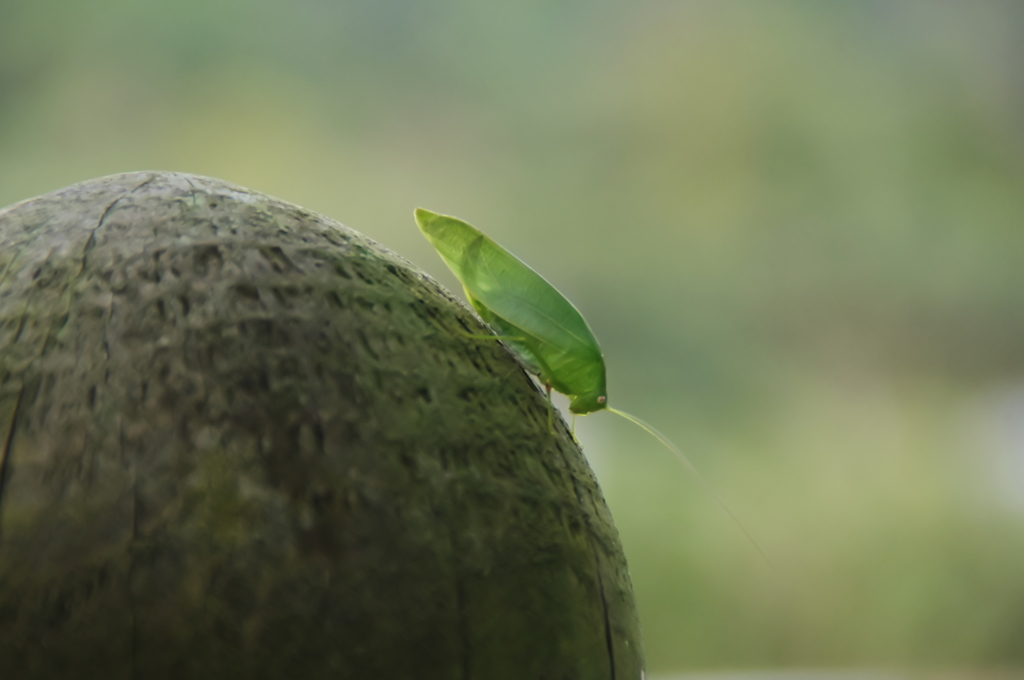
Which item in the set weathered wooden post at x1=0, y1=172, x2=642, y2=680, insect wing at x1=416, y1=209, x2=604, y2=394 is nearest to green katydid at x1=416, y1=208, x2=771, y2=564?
insect wing at x1=416, y1=209, x2=604, y2=394

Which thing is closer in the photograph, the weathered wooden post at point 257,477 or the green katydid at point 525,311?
the weathered wooden post at point 257,477

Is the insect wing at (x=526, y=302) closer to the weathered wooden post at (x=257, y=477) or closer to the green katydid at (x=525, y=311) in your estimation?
the green katydid at (x=525, y=311)

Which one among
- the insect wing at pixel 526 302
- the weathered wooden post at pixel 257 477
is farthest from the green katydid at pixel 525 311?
the weathered wooden post at pixel 257 477

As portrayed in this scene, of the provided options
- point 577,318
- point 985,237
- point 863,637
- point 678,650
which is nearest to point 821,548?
point 863,637

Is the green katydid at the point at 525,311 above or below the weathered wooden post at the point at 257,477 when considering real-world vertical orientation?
above

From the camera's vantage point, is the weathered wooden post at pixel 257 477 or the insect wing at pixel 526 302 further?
the insect wing at pixel 526 302

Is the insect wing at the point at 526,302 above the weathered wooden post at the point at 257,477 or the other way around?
above

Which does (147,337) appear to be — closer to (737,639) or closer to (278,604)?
(278,604)
